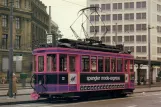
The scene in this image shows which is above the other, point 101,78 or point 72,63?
point 72,63

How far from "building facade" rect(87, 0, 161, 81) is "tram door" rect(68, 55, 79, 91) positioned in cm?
7912

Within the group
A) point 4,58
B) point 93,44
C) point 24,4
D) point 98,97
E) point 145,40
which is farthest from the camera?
point 145,40

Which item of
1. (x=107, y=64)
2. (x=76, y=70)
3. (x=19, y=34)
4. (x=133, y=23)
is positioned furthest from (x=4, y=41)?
(x=76, y=70)

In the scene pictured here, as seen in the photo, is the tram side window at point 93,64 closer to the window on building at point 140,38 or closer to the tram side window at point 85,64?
the tram side window at point 85,64

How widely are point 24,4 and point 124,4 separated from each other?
36.6 m

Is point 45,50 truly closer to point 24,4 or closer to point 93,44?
point 93,44

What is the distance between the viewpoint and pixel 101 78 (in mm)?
24297

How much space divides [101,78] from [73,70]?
9.82 ft

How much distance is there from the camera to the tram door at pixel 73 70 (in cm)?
2164

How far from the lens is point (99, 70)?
24.2m

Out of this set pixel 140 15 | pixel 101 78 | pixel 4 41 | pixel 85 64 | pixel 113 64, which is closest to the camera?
pixel 85 64

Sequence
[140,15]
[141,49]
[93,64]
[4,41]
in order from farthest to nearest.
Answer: [141,49] → [140,15] → [4,41] → [93,64]

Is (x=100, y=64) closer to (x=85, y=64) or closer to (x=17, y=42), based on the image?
(x=85, y=64)

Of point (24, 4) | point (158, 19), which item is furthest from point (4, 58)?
point (158, 19)
